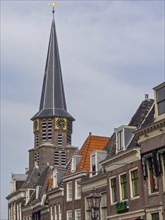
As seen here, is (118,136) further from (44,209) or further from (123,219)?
(44,209)

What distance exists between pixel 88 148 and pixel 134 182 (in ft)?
43.7

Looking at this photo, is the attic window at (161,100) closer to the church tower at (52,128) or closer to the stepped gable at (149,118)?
the stepped gable at (149,118)

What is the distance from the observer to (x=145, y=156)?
2941cm

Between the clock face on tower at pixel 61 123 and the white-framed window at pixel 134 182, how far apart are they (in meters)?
48.1

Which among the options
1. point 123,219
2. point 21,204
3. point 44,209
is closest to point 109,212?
point 123,219

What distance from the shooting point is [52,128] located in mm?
78938

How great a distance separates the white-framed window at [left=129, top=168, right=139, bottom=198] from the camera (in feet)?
100

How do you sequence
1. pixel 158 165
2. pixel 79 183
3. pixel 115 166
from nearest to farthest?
pixel 158 165 < pixel 115 166 < pixel 79 183

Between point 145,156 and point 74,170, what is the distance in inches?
569

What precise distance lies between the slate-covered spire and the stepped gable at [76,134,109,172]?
113 feet

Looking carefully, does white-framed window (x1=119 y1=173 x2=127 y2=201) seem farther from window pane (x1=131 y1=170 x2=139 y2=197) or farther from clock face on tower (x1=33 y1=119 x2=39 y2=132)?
clock face on tower (x1=33 y1=119 x2=39 y2=132)

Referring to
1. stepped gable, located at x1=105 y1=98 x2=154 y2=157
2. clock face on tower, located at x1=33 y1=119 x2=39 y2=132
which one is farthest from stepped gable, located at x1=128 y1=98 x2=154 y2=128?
clock face on tower, located at x1=33 y1=119 x2=39 y2=132

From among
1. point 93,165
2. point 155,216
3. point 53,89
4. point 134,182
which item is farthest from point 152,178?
point 53,89

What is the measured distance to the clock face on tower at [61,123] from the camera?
259 feet
